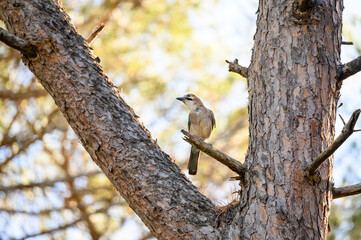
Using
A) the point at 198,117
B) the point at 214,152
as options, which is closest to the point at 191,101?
the point at 198,117

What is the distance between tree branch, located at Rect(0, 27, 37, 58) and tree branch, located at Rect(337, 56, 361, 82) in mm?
1926

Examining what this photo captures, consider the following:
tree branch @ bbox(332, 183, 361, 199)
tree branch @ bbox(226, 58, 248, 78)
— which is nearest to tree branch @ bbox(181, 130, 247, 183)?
tree branch @ bbox(332, 183, 361, 199)

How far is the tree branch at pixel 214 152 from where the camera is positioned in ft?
7.97

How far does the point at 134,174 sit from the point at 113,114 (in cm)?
41

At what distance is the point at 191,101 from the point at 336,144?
4287mm

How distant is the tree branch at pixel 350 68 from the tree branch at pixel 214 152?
0.83 metres

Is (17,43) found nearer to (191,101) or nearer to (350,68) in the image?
(350,68)

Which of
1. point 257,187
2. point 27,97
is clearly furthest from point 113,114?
point 27,97

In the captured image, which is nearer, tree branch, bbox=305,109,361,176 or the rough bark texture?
tree branch, bbox=305,109,361,176

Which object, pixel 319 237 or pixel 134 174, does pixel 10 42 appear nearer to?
pixel 134 174

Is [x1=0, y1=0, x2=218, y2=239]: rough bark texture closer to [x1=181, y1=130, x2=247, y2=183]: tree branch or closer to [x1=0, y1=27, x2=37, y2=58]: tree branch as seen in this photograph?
[x1=0, y1=27, x2=37, y2=58]: tree branch

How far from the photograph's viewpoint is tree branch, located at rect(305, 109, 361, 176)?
78.8 inches

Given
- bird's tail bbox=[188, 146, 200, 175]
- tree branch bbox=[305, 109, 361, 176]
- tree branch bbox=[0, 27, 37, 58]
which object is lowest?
tree branch bbox=[305, 109, 361, 176]

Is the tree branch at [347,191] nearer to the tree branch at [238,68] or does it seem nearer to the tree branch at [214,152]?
the tree branch at [214,152]
